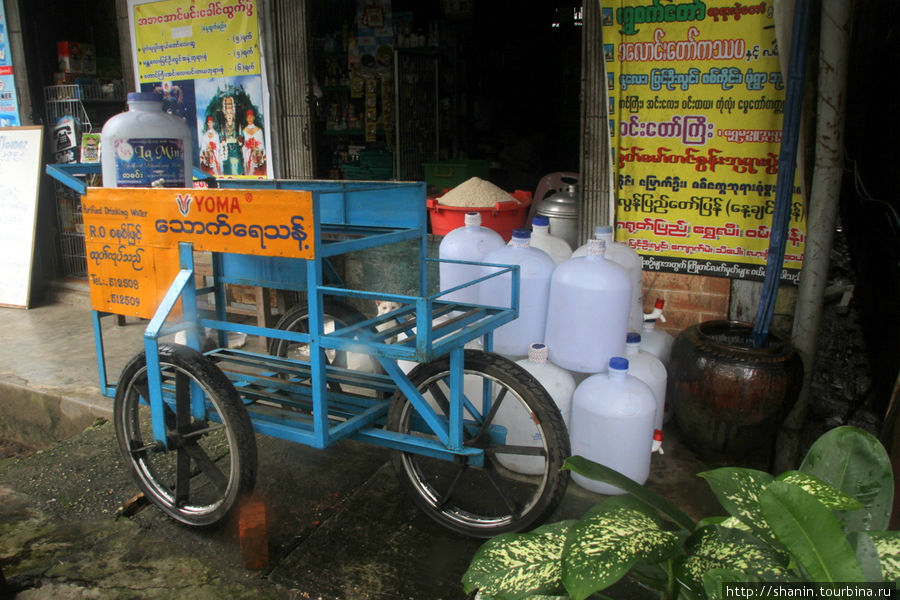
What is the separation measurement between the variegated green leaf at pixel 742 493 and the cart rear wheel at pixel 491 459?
129 centimetres

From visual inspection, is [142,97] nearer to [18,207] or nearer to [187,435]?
[187,435]

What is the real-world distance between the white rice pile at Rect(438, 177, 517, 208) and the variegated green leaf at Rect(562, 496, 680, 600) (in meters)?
3.33

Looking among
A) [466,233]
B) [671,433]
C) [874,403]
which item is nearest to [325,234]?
[466,233]

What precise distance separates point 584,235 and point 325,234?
5.33 feet

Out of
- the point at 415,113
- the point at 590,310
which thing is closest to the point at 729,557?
the point at 590,310

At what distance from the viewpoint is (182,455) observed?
9.50 ft

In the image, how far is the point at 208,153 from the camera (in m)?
5.76

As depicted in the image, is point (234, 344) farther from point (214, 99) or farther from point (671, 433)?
point (671, 433)

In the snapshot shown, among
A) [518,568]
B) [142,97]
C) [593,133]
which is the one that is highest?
[142,97]

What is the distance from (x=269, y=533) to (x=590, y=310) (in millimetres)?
1769

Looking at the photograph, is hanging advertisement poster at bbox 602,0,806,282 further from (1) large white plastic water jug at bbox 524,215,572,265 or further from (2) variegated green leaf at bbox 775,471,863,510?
(2) variegated green leaf at bbox 775,471,863,510

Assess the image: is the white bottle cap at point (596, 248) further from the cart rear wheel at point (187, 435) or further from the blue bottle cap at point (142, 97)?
the blue bottle cap at point (142, 97)

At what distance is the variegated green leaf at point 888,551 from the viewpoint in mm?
1080

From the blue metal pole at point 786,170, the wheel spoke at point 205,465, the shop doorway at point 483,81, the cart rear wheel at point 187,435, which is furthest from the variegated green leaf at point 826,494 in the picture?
the shop doorway at point 483,81
